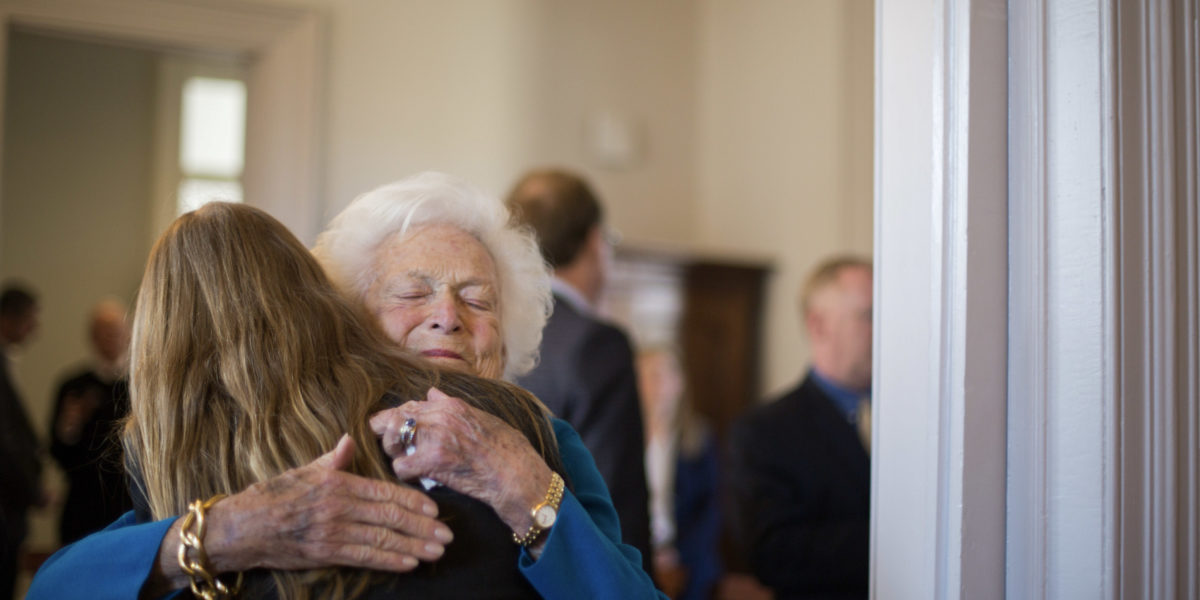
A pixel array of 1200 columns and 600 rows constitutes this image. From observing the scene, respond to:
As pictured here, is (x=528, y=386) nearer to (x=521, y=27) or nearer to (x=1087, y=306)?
(x=1087, y=306)

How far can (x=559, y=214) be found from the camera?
265cm

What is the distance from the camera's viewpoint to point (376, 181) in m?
4.55

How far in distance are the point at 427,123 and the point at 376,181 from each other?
384 mm

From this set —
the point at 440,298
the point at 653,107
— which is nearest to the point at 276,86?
the point at 653,107

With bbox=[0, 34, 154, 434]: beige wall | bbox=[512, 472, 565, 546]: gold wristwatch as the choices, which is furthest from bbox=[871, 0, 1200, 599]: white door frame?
bbox=[0, 34, 154, 434]: beige wall

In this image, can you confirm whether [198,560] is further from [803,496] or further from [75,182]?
[75,182]

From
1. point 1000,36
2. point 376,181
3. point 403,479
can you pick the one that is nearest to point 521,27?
point 376,181

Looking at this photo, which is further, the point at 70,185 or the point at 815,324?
the point at 70,185

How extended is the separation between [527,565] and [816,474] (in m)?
1.51

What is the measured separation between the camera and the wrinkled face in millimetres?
1562

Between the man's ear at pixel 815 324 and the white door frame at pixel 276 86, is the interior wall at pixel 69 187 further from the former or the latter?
the man's ear at pixel 815 324

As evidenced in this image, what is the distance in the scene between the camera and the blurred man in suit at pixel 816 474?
246 centimetres

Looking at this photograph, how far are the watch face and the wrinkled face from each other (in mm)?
361

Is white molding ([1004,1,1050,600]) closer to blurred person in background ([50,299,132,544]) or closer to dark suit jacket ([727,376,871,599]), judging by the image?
dark suit jacket ([727,376,871,599])
